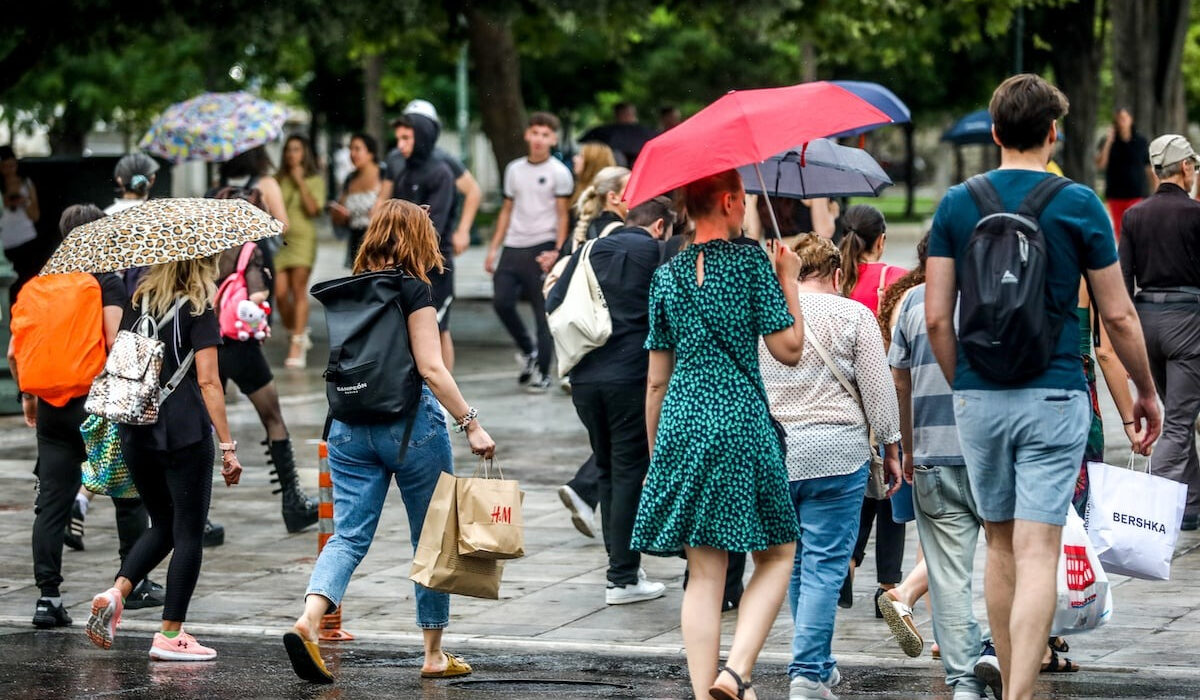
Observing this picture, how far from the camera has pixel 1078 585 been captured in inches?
238

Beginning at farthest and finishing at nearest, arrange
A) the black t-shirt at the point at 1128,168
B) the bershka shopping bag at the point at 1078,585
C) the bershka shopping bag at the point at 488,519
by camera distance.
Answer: the black t-shirt at the point at 1128,168, the bershka shopping bag at the point at 488,519, the bershka shopping bag at the point at 1078,585

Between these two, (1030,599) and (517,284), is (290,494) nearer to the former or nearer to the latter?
(1030,599)

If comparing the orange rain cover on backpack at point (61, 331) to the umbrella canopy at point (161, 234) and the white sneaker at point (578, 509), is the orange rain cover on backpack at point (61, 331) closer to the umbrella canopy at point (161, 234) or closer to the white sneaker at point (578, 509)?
the umbrella canopy at point (161, 234)

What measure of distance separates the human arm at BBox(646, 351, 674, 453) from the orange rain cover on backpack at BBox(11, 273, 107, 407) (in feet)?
9.65

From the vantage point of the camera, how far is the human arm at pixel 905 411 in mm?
6219

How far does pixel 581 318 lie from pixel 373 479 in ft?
4.60

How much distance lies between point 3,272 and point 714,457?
31.7 feet

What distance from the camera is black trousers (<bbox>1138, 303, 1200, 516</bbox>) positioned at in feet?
29.8

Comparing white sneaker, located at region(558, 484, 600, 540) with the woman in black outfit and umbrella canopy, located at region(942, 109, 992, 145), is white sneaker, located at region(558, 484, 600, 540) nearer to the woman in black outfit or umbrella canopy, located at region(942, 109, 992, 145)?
the woman in black outfit

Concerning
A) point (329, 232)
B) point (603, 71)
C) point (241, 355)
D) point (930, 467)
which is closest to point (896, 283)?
point (930, 467)

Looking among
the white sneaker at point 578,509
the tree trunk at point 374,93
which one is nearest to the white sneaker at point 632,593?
the white sneaker at point 578,509

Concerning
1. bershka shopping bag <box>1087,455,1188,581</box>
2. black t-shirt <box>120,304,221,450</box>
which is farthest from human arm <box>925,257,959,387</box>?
black t-shirt <box>120,304,221,450</box>

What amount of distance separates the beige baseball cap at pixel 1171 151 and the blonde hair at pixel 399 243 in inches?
148

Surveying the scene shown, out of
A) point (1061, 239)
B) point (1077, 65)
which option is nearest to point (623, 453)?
point (1061, 239)
